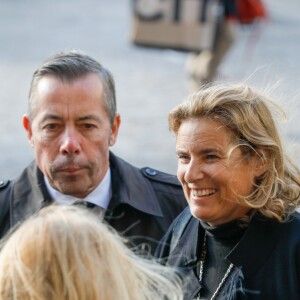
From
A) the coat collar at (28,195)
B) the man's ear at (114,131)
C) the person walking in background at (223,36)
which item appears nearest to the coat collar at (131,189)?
the man's ear at (114,131)

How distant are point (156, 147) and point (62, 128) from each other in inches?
224

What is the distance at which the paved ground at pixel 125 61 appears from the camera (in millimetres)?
9367

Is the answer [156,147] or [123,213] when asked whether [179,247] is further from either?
[156,147]

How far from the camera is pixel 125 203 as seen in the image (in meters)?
4.04

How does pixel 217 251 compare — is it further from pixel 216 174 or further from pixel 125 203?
pixel 125 203

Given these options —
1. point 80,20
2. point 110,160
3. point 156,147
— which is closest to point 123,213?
point 110,160

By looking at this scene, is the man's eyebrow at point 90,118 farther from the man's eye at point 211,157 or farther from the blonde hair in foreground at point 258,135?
the man's eye at point 211,157

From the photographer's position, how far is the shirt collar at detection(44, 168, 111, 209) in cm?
399

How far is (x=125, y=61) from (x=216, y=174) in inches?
445

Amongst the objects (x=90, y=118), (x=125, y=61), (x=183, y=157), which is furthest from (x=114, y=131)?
(x=125, y=61)

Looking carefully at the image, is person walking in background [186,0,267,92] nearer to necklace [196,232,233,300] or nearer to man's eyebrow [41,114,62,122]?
man's eyebrow [41,114,62,122]

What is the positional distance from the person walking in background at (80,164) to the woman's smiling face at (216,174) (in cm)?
53

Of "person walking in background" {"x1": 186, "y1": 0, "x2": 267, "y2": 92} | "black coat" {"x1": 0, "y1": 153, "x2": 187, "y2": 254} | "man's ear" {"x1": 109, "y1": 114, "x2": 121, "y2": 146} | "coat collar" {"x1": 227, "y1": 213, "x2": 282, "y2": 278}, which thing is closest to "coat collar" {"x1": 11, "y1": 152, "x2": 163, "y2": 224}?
"black coat" {"x1": 0, "y1": 153, "x2": 187, "y2": 254}

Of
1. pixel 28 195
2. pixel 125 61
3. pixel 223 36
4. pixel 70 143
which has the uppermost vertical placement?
pixel 70 143
